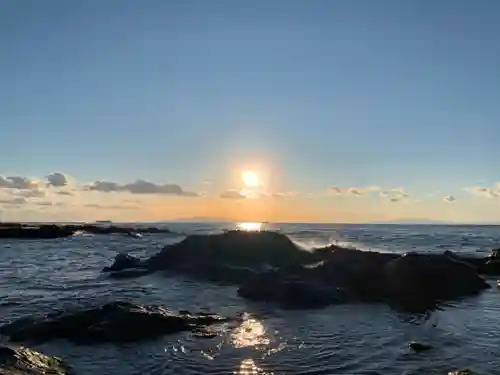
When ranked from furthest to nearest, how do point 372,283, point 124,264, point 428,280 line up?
point 124,264, point 428,280, point 372,283

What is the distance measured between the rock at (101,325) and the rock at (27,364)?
290cm

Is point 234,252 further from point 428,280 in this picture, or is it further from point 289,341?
point 289,341

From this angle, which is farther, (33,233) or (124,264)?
(33,233)

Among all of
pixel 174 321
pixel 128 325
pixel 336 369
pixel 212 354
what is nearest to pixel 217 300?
pixel 174 321

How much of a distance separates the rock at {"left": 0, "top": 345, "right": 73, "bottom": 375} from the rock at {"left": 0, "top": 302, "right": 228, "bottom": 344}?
290cm

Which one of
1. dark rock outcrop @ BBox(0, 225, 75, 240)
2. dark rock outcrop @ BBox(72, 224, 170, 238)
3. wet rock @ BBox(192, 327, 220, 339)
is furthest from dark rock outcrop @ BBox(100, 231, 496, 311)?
dark rock outcrop @ BBox(72, 224, 170, 238)

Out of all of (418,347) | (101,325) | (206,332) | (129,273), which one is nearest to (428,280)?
(418,347)

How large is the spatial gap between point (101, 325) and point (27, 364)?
4830mm

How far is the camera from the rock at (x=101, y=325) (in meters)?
15.5

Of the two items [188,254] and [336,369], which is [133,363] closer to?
[336,369]

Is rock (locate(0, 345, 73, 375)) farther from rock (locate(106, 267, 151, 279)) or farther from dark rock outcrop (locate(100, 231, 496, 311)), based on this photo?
rock (locate(106, 267, 151, 279))

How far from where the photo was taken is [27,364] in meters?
11.1

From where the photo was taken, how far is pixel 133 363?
43.1ft

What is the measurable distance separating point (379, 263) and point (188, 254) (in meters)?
12.1
